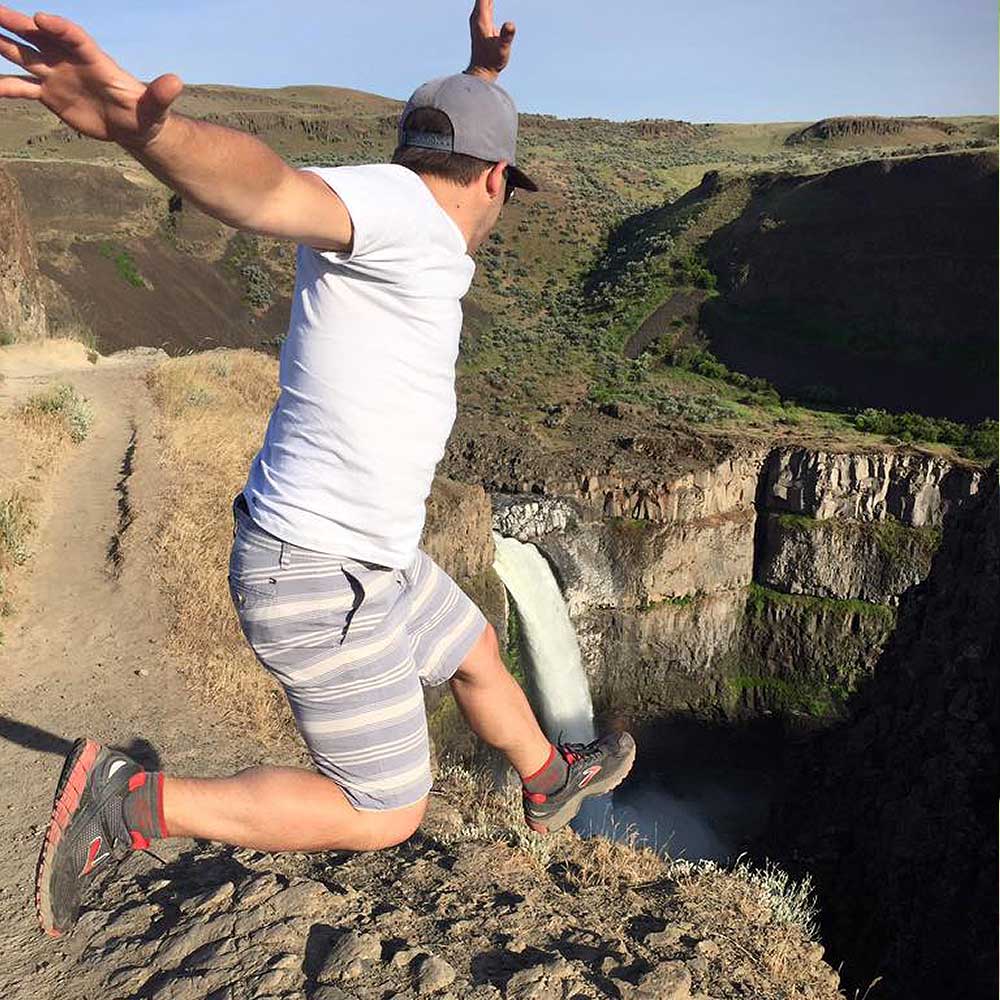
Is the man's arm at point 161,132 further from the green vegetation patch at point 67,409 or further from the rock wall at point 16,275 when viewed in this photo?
the rock wall at point 16,275

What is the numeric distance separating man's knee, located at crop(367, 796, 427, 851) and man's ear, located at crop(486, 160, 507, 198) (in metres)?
1.96

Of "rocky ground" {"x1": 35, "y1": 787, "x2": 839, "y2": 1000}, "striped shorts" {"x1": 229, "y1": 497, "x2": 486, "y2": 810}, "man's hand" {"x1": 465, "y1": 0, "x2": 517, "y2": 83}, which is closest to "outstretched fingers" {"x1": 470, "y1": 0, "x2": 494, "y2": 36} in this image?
"man's hand" {"x1": 465, "y1": 0, "x2": 517, "y2": 83}

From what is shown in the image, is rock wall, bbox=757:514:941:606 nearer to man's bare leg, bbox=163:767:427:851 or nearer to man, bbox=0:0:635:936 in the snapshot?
man, bbox=0:0:635:936

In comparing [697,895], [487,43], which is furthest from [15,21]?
[697,895]

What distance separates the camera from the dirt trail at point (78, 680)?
158 inches

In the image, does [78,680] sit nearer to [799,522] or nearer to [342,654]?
[342,654]

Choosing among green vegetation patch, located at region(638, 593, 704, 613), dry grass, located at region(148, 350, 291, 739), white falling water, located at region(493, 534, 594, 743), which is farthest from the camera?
green vegetation patch, located at region(638, 593, 704, 613)

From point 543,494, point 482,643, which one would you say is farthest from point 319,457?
point 543,494

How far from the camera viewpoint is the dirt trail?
401 cm

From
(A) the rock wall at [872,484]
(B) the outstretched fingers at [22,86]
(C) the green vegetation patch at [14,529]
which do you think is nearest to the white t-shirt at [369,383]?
(B) the outstretched fingers at [22,86]

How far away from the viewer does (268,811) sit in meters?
3.07

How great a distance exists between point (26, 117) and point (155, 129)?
87.2 meters

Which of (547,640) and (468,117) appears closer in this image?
(468,117)

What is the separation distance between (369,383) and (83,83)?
Answer: 1018mm
